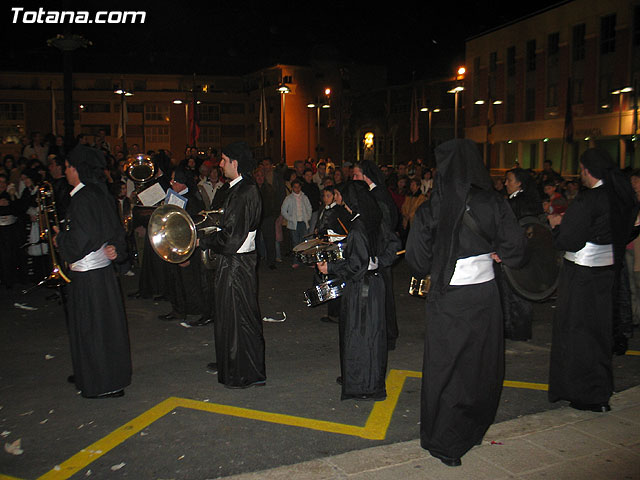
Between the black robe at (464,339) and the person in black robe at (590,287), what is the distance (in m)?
1.20

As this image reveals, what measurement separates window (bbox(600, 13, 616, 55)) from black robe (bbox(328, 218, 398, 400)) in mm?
32540

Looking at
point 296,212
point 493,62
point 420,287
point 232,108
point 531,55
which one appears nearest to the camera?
point 420,287

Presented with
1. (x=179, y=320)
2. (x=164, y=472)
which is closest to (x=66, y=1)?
(x=179, y=320)

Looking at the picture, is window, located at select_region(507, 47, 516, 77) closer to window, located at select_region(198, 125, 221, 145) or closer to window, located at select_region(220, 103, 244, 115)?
window, located at select_region(220, 103, 244, 115)

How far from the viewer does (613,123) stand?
103 ft

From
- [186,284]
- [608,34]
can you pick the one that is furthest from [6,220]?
[608,34]

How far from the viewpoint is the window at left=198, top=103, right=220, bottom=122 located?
7088 centimetres

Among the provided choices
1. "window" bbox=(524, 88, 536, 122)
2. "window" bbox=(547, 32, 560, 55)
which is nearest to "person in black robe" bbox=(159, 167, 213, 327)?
"window" bbox=(547, 32, 560, 55)

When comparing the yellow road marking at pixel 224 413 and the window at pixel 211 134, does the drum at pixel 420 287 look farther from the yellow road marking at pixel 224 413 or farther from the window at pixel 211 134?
the window at pixel 211 134

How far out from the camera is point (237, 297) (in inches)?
221

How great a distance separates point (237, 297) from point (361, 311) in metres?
1.22

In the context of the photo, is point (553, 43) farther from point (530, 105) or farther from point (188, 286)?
point (188, 286)

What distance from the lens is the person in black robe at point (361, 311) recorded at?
523 centimetres

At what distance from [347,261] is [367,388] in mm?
1149
